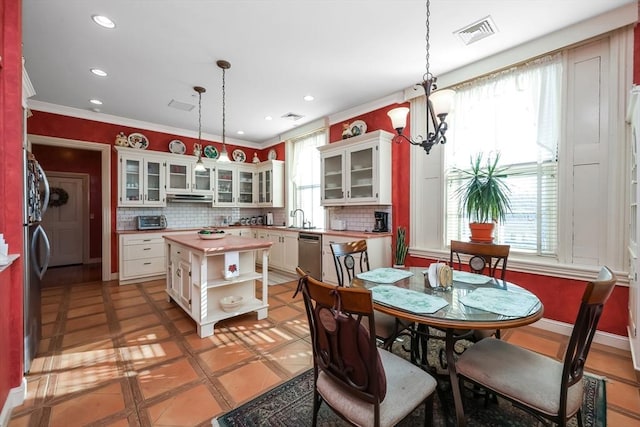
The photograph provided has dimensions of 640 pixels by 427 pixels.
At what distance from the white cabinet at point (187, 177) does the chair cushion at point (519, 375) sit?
194 inches

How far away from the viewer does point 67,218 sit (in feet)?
20.4

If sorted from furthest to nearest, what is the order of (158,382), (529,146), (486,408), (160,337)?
1. (529,146)
2. (160,337)
3. (158,382)
4. (486,408)

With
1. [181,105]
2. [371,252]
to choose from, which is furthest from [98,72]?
[371,252]

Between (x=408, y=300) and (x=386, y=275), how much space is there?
21.5 inches

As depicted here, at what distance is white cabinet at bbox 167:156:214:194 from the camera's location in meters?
5.12

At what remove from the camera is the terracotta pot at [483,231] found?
2822 mm

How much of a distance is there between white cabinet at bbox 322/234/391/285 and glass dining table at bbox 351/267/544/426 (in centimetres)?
172

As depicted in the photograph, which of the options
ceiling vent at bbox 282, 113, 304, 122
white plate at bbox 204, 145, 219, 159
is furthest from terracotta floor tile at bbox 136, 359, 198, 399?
white plate at bbox 204, 145, 219, 159

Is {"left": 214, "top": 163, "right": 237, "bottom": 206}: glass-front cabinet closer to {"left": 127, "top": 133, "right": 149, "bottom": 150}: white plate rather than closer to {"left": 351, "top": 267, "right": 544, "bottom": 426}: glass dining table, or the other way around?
{"left": 127, "top": 133, "right": 149, "bottom": 150}: white plate

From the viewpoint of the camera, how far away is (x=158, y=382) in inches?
76.9

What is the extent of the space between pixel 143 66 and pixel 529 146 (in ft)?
14.2

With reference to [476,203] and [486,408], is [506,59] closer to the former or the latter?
[476,203]

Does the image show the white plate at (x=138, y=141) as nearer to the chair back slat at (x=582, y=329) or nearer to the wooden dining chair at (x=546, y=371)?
the wooden dining chair at (x=546, y=371)

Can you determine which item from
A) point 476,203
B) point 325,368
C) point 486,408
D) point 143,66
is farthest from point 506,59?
point 143,66
